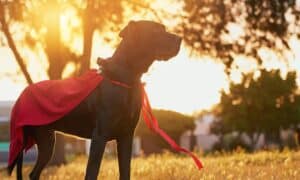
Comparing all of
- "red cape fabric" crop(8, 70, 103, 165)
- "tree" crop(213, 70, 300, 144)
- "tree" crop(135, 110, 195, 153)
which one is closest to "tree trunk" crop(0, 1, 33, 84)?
"red cape fabric" crop(8, 70, 103, 165)

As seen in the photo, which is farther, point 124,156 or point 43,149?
point 43,149

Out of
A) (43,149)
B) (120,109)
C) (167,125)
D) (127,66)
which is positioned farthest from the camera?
(167,125)

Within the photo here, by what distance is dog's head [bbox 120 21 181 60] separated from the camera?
761 cm

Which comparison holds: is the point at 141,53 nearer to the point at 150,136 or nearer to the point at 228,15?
the point at 228,15

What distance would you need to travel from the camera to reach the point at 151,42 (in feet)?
25.2

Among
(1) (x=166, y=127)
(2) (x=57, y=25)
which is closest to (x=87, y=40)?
(2) (x=57, y=25)

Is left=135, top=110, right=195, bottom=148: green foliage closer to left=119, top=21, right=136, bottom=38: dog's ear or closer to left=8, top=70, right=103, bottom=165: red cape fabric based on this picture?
left=8, top=70, right=103, bottom=165: red cape fabric

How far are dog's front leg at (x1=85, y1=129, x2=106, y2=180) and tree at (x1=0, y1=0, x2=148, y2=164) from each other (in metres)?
10.6

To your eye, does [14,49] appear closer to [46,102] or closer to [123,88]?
[46,102]

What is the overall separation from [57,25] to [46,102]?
42.9 ft

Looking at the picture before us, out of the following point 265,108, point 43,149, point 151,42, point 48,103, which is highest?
point 265,108

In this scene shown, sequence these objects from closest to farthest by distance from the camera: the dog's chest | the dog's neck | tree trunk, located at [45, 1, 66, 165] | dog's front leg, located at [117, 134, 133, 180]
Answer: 1. the dog's chest
2. the dog's neck
3. dog's front leg, located at [117, 134, 133, 180]
4. tree trunk, located at [45, 1, 66, 165]

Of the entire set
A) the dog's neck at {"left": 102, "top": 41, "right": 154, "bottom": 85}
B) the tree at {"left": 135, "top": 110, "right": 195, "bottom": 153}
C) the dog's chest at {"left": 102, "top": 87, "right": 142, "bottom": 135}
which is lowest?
the dog's chest at {"left": 102, "top": 87, "right": 142, "bottom": 135}

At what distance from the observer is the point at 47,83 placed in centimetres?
859
